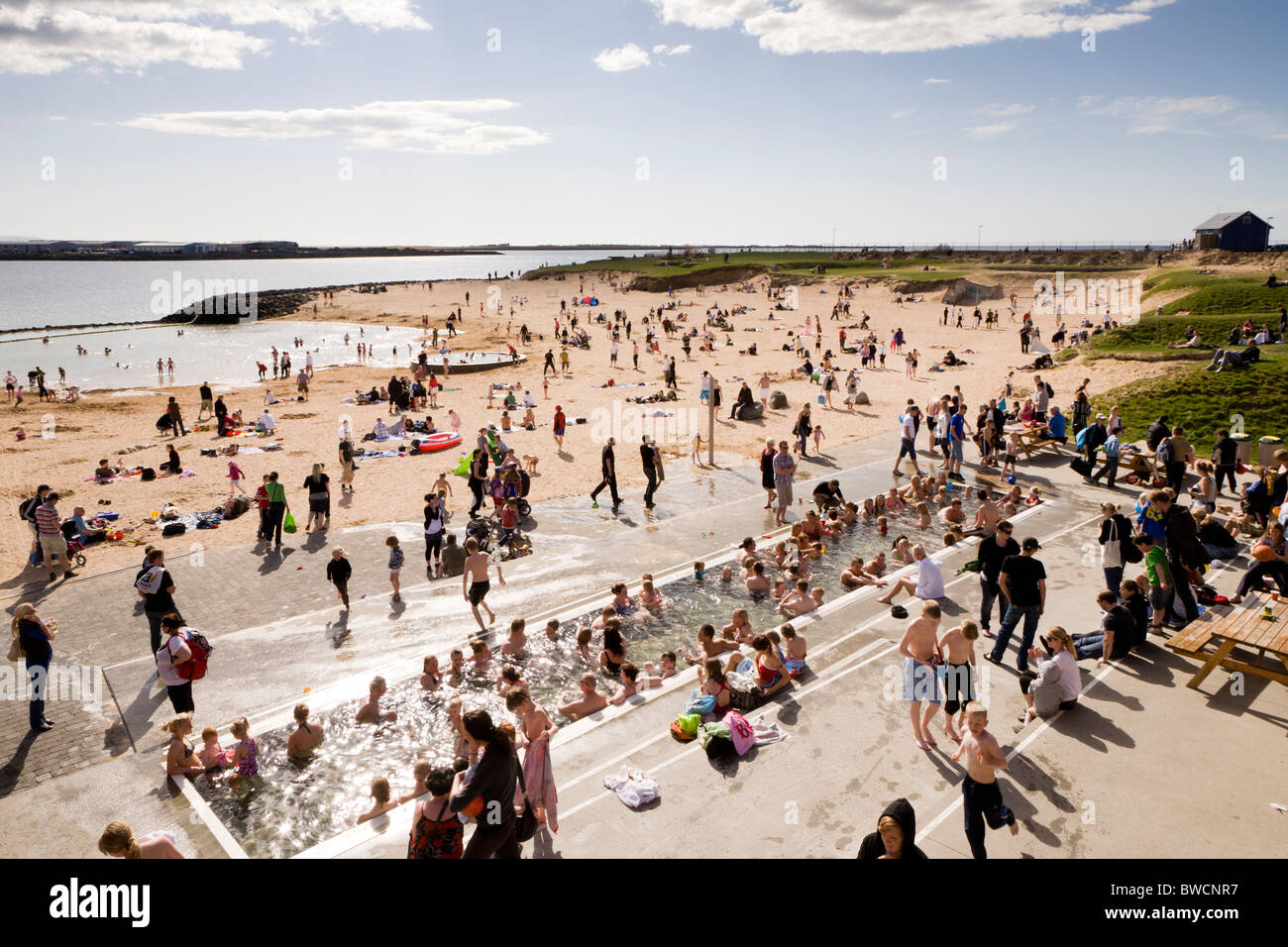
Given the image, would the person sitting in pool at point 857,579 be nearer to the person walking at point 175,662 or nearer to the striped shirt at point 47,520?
the person walking at point 175,662

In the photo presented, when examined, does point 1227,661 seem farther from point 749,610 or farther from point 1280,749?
point 749,610

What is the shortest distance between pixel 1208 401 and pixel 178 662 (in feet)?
88.0

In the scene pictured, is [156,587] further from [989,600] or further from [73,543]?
[989,600]

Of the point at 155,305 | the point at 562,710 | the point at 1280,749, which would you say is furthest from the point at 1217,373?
the point at 155,305

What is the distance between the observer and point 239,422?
27734mm

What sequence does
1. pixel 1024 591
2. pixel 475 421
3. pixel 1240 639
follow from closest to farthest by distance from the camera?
pixel 1240 639 < pixel 1024 591 < pixel 475 421

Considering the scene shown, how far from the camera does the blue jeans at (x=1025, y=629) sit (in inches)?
362

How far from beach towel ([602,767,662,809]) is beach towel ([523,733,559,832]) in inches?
32.1

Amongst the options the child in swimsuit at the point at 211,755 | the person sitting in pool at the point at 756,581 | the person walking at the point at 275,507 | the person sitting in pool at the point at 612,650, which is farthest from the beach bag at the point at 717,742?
the person walking at the point at 275,507

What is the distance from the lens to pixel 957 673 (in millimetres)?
8055

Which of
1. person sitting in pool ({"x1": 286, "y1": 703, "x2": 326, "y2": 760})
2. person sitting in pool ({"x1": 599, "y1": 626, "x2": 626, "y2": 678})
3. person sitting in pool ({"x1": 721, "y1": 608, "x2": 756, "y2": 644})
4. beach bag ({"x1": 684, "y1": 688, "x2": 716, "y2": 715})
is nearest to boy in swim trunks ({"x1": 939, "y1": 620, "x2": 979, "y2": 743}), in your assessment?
beach bag ({"x1": 684, "y1": 688, "x2": 716, "y2": 715})

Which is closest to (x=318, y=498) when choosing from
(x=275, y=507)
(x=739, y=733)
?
(x=275, y=507)
